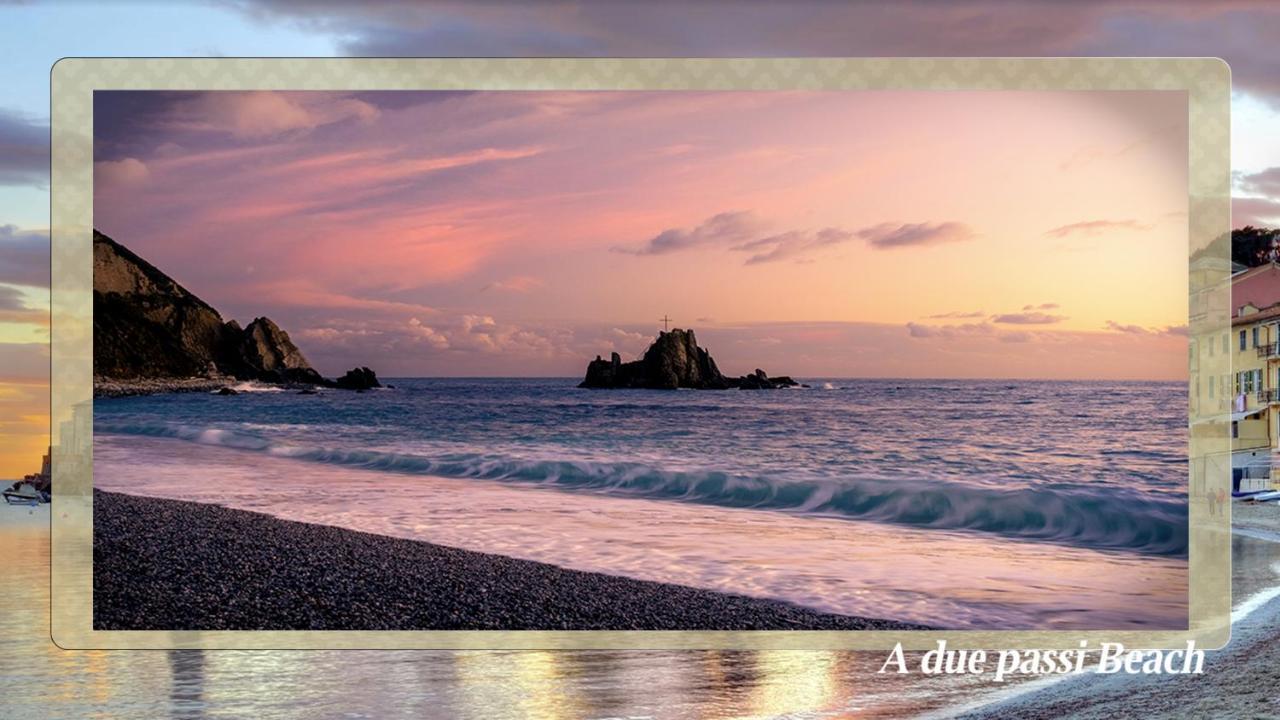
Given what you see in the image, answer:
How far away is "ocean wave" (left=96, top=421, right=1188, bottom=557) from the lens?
224 inches

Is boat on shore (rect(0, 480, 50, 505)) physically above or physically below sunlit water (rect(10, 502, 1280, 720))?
above

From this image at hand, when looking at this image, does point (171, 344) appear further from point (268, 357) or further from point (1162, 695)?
point (1162, 695)

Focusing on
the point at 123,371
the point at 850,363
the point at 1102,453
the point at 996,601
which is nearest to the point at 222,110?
the point at 123,371

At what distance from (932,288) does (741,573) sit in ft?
5.87

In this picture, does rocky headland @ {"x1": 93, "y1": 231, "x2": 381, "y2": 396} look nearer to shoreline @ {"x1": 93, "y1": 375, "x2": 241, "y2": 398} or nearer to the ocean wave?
shoreline @ {"x1": 93, "y1": 375, "x2": 241, "y2": 398}

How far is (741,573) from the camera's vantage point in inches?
221

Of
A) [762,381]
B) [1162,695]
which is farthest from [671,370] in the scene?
[1162,695]

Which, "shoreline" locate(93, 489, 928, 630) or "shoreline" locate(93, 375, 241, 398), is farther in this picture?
"shoreline" locate(93, 375, 241, 398)

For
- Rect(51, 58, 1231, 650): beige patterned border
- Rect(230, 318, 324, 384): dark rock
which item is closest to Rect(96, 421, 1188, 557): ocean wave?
Rect(230, 318, 324, 384): dark rock

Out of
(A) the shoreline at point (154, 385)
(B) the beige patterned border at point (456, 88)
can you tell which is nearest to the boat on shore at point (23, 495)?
(A) the shoreline at point (154, 385)

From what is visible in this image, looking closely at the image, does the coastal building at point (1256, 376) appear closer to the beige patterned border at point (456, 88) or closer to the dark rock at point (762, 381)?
the dark rock at point (762, 381)

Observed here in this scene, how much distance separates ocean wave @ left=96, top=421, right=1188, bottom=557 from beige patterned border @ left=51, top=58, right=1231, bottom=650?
34.3 inches

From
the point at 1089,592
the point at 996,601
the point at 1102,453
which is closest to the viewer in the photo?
the point at 1089,592

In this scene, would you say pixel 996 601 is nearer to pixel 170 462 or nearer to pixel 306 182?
pixel 306 182
